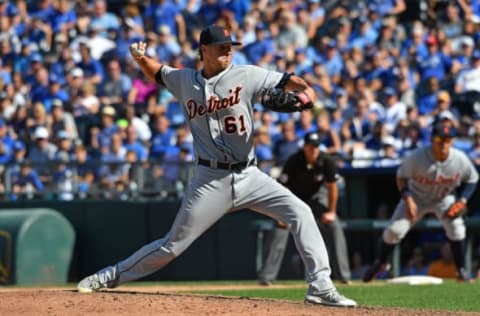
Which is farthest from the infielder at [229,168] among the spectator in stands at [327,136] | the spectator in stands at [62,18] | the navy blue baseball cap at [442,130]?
the spectator in stands at [62,18]

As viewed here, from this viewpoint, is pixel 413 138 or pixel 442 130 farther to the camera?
pixel 413 138

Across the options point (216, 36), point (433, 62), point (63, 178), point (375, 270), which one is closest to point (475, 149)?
point (433, 62)

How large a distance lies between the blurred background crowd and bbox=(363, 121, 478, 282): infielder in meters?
2.25

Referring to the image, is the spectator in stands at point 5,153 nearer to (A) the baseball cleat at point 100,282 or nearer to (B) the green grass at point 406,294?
(B) the green grass at point 406,294

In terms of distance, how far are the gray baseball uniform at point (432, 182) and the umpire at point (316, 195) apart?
2.80 ft

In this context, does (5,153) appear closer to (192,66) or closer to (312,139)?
(192,66)

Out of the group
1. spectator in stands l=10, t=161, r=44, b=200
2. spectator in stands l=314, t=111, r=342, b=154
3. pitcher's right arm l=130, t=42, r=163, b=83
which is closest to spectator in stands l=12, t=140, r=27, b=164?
spectator in stands l=10, t=161, r=44, b=200

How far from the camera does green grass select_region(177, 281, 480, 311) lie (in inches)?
400

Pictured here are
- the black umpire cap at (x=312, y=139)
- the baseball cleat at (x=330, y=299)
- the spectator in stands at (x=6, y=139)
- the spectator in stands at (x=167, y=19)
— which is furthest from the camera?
the spectator in stands at (x=167, y=19)

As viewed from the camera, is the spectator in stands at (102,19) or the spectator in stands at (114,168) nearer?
the spectator in stands at (114,168)

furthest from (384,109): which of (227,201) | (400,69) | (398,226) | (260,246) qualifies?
(227,201)

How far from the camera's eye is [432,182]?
13484 mm

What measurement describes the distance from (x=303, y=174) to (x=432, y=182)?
5.38ft

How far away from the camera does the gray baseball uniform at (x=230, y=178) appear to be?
8.73 metres
